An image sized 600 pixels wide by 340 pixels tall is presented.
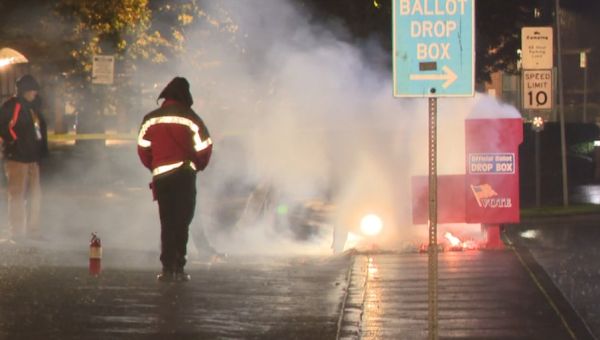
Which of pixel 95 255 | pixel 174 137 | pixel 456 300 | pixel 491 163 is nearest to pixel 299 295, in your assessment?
pixel 456 300

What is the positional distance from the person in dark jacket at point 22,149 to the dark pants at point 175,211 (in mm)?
3459

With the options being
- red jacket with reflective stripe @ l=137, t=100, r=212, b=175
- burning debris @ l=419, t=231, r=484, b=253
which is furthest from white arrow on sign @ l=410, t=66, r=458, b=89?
burning debris @ l=419, t=231, r=484, b=253

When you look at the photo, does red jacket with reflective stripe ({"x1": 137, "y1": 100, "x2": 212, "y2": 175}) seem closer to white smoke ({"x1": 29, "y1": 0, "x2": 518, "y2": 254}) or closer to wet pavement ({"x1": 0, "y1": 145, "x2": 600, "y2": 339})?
wet pavement ({"x1": 0, "y1": 145, "x2": 600, "y2": 339})

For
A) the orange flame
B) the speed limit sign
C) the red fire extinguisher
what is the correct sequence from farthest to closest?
the speed limit sign
the orange flame
the red fire extinguisher

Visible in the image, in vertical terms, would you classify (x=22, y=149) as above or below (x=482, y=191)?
above

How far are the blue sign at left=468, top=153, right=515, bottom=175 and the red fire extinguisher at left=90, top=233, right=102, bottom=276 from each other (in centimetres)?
410

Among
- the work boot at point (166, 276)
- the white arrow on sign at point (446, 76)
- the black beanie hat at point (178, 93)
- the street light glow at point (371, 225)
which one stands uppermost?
the black beanie hat at point (178, 93)

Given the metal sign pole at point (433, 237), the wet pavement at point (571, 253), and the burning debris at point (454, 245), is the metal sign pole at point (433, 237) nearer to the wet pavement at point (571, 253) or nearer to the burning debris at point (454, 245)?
the wet pavement at point (571, 253)

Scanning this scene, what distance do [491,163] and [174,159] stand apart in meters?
3.85

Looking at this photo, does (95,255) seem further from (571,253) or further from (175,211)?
(571,253)

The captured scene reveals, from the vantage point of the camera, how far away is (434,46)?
6543mm

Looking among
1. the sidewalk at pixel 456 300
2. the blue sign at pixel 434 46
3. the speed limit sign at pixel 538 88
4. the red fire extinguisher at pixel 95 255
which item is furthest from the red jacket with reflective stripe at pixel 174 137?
the speed limit sign at pixel 538 88

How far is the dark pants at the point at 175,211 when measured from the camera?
9.58 meters

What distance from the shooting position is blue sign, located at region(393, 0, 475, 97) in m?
6.52
